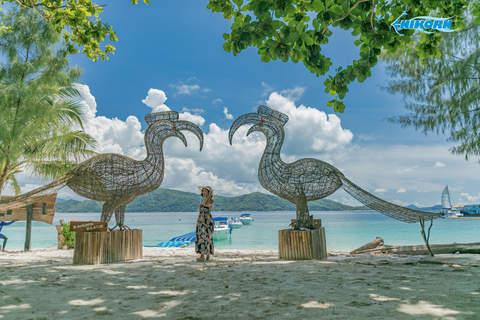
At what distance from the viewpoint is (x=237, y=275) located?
14.9 feet

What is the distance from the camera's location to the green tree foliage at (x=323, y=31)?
2941mm

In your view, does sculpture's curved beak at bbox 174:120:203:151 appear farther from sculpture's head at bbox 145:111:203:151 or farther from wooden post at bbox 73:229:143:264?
wooden post at bbox 73:229:143:264

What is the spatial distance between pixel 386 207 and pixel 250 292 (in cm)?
379

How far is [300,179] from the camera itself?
6305 millimetres

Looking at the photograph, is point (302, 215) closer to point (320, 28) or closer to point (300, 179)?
point (300, 179)

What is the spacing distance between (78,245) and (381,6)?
675cm

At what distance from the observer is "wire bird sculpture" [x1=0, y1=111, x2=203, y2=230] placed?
20.3ft

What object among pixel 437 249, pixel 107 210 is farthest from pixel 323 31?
pixel 437 249

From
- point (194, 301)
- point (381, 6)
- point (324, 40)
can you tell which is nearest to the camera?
point (194, 301)

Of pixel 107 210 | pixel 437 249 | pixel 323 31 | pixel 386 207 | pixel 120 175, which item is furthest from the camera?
pixel 437 249

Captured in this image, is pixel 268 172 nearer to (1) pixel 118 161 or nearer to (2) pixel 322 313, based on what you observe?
(1) pixel 118 161

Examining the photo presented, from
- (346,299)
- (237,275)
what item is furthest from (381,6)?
(237,275)

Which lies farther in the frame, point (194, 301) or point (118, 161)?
point (118, 161)

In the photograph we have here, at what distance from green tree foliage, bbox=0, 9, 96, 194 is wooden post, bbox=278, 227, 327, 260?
7964mm
